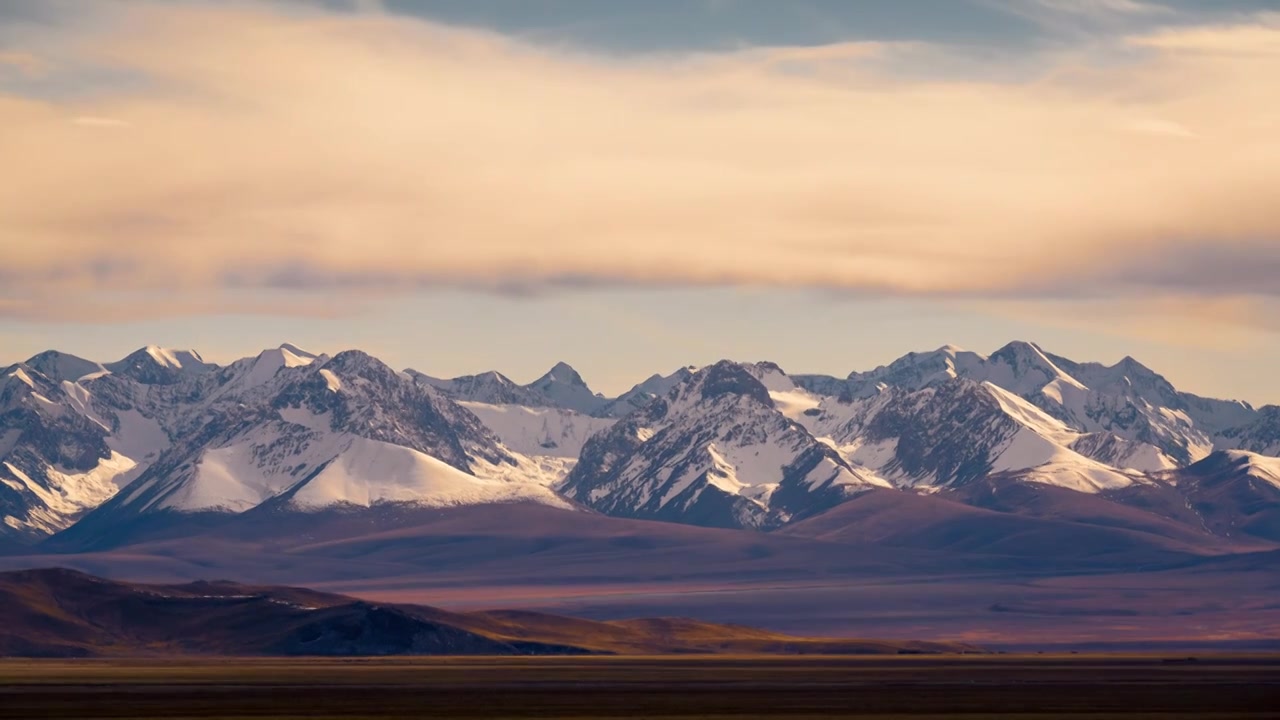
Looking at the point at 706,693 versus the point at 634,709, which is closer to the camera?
the point at 634,709

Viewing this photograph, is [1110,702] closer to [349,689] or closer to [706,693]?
[706,693]

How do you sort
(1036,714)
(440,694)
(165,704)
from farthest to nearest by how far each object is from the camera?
(440,694) → (165,704) → (1036,714)

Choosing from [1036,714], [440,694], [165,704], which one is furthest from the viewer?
[440,694]

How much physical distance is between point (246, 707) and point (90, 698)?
18.6 meters

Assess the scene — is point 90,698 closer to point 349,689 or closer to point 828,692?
point 349,689

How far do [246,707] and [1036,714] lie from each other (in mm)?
58789

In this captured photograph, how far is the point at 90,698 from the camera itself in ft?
579

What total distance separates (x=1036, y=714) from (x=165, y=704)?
66.4m

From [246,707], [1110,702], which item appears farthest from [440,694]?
[1110,702]

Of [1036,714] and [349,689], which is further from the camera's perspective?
[349,689]

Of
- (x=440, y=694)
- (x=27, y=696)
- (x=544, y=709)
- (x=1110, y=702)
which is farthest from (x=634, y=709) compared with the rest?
(x=27, y=696)

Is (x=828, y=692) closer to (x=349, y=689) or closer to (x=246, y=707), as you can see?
(x=349, y=689)

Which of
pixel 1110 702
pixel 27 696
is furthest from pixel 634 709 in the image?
pixel 27 696

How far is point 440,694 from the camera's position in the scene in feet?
614
